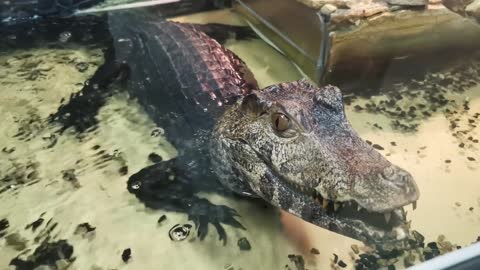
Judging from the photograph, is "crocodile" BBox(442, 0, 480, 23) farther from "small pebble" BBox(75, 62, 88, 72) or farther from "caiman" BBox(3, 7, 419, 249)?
"small pebble" BBox(75, 62, 88, 72)

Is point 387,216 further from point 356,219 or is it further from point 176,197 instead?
point 176,197

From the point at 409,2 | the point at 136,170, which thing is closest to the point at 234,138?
the point at 136,170

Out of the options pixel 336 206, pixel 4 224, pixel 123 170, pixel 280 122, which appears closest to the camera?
pixel 336 206

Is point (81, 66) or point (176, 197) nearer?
point (176, 197)

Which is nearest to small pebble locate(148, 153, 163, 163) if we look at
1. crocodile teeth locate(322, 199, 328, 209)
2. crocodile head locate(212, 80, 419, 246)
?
crocodile head locate(212, 80, 419, 246)

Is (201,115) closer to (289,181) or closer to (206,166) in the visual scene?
(206,166)

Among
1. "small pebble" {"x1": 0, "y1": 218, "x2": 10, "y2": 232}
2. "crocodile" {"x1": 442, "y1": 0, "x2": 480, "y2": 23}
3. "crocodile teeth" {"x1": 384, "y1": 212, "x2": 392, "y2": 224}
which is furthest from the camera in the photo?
"crocodile" {"x1": 442, "y1": 0, "x2": 480, "y2": 23}
